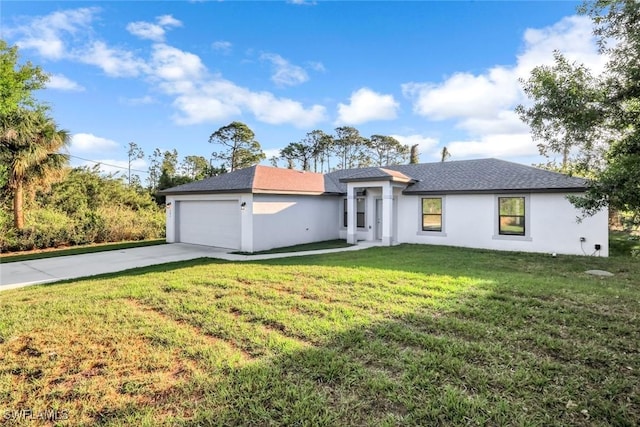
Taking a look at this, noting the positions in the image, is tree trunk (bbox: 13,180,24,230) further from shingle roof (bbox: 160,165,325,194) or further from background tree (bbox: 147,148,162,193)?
background tree (bbox: 147,148,162,193)

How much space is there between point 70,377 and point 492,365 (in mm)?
4780

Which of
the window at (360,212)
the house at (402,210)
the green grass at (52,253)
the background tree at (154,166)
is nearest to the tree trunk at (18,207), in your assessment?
the green grass at (52,253)

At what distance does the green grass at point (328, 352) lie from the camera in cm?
294

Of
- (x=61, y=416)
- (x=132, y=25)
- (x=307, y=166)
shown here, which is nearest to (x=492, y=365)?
(x=61, y=416)

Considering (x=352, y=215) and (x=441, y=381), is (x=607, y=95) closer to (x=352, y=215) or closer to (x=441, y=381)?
(x=441, y=381)

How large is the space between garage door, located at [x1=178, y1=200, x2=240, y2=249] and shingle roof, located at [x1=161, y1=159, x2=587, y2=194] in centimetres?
83

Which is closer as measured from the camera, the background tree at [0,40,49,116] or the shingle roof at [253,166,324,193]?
the background tree at [0,40,49,116]

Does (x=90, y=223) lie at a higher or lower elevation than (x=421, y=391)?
higher

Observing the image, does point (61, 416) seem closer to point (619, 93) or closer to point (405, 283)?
point (405, 283)

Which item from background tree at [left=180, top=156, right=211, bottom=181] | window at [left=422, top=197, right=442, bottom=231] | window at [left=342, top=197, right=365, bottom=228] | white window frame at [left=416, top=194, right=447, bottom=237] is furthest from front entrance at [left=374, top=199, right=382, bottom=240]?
background tree at [left=180, top=156, right=211, bottom=181]

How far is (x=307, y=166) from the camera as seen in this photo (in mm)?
43969

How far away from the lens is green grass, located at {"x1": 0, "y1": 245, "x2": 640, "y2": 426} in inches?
116

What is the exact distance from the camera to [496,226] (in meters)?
13.4

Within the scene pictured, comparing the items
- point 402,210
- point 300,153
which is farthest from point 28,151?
point 300,153
